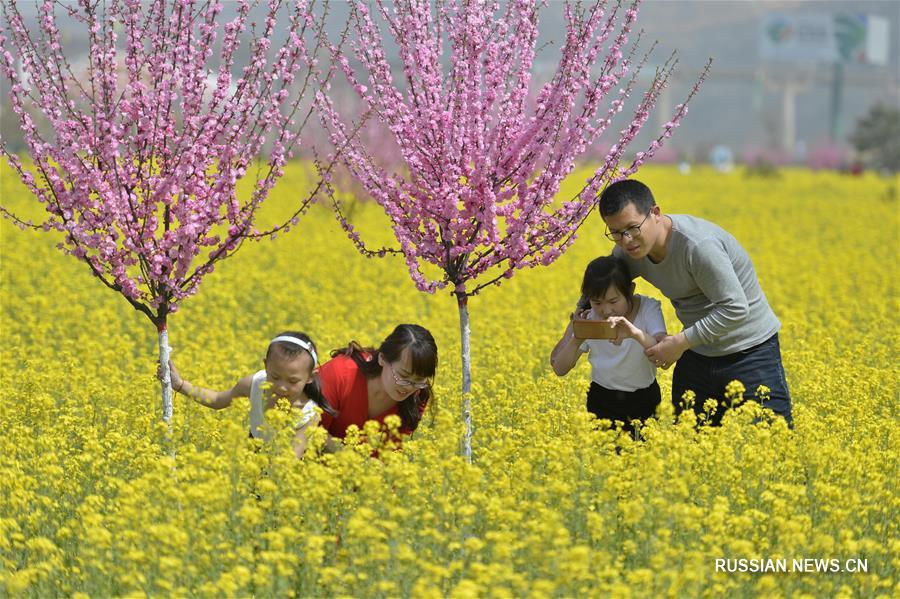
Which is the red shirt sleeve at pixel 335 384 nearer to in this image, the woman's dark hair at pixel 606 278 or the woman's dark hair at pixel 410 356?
the woman's dark hair at pixel 410 356

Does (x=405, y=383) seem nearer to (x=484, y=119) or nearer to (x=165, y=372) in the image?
(x=165, y=372)

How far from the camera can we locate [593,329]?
254 inches

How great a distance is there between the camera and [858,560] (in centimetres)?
508

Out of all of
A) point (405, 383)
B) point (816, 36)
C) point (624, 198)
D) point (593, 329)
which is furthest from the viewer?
point (816, 36)

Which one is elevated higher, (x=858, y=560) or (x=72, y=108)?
(x=72, y=108)

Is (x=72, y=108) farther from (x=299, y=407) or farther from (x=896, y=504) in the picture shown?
(x=896, y=504)

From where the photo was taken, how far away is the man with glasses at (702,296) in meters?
6.24

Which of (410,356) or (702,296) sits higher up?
(702,296)

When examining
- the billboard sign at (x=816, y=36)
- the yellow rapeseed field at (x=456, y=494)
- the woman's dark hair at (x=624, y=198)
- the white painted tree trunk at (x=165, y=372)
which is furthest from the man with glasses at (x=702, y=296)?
the billboard sign at (x=816, y=36)

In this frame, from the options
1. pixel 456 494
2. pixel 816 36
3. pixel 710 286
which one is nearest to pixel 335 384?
pixel 456 494

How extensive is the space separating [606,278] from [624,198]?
1.81 ft

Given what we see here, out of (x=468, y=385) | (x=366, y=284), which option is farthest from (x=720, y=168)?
(x=468, y=385)

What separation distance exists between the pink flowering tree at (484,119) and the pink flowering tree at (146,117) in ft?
1.68

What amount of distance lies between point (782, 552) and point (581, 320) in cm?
179
